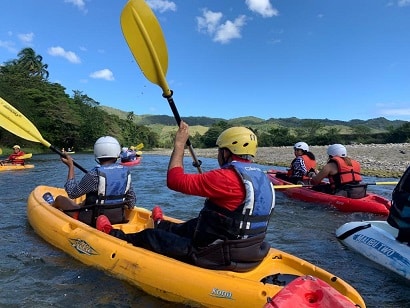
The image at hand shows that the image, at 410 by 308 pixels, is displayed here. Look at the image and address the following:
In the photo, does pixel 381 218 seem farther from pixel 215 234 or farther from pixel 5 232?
pixel 5 232

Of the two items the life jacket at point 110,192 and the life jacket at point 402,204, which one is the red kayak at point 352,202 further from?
the life jacket at point 110,192

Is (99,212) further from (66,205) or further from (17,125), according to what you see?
(17,125)

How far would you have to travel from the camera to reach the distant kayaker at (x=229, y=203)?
3369mm

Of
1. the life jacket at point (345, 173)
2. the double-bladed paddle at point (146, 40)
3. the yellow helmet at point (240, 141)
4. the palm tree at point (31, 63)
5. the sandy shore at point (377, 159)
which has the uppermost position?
the palm tree at point (31, 63)

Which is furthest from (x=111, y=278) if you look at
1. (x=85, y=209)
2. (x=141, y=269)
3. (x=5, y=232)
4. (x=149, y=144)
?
(x=149, y=144)

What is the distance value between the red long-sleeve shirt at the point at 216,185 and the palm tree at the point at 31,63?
2320 inches

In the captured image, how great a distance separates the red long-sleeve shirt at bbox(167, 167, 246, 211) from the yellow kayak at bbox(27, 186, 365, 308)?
0.68 m

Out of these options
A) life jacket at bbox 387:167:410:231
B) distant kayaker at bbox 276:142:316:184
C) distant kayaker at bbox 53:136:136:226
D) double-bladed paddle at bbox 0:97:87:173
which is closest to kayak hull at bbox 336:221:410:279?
life jacket at bbox 387:167:410:231

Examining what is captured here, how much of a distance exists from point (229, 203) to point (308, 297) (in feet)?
3.43

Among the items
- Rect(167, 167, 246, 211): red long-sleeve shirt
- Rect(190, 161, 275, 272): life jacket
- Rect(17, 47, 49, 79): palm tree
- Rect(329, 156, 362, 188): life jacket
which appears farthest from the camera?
Rect(17, 47, 49, 79): palm tree

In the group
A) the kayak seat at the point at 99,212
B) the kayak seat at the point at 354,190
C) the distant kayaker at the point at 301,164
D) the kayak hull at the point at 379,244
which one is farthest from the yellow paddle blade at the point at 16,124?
the distant kayaker at the point at 301,164

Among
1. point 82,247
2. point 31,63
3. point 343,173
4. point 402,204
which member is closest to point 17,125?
point 82,247

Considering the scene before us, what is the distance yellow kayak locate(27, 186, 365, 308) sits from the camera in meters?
3.42

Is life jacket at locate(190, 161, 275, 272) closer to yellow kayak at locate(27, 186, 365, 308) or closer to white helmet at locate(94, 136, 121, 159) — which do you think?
yellow kayak at locate(27, 186, 365, 308)
